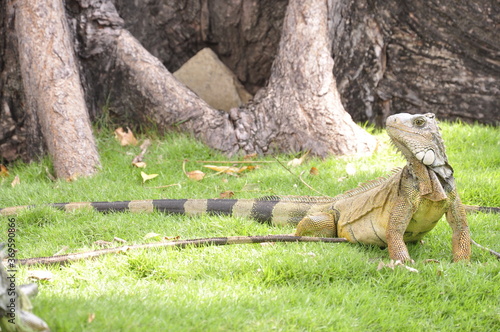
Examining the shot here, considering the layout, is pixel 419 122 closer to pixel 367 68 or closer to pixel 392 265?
pixel 392 265

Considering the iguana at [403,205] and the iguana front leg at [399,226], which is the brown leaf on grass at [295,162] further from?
the iguana front leg at [399,226]

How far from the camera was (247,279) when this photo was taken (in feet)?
12.2

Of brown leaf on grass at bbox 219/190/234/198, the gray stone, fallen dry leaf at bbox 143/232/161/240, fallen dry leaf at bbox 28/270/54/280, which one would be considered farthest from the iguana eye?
the gray stone

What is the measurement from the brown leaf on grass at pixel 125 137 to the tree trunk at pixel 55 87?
756 mm

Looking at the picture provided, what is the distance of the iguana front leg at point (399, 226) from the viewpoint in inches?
155

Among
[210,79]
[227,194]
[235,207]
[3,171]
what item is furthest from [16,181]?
[210,79]

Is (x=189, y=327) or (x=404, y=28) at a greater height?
(x=404, y=28)

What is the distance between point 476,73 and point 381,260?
158 inches

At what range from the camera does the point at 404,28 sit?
7312 mm

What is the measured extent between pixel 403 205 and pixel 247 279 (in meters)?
1.11

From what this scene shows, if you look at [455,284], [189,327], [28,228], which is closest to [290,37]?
[28,228]

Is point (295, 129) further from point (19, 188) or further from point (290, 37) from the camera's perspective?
point (19, 188)

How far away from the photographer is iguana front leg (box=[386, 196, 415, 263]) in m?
3.94

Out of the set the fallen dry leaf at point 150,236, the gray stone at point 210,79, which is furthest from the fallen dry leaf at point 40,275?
the gray stone at point 210,79
